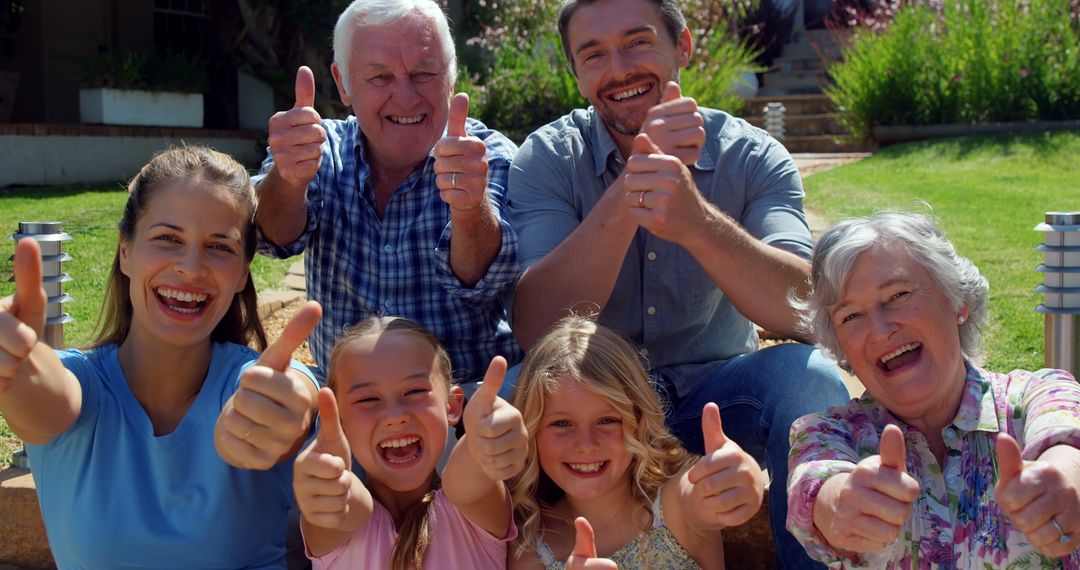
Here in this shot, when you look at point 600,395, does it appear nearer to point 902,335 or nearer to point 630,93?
point 902,335

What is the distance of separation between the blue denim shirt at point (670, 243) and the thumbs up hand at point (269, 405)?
1.00 m

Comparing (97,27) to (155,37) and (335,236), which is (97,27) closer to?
(155,37)

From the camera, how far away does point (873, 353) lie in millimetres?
2020

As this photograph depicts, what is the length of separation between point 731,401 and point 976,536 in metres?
0.77

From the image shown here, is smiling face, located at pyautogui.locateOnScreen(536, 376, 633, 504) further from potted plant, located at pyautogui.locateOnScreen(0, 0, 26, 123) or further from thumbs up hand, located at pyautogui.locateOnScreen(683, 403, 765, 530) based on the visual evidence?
potted plant, located at pyautogui.locateOnScreen(0, 0, 26, 123)

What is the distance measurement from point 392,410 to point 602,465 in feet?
1.55

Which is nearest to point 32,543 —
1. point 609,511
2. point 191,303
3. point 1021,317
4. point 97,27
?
point 191,303

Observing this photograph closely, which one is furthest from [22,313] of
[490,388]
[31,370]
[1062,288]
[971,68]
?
[971,68]

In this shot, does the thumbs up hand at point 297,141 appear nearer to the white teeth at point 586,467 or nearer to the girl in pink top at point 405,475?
the girl in pink top at point 405,475

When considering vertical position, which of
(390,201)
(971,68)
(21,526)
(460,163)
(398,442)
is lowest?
(21,526)

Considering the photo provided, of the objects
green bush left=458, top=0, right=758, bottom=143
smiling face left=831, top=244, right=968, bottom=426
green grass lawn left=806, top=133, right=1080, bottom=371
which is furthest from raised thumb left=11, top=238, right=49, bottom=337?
green bush left=458, top=0, right=758, bottom=143

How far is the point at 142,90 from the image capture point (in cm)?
929

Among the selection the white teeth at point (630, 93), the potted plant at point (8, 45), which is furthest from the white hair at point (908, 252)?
the potted plant at point (8, 45)

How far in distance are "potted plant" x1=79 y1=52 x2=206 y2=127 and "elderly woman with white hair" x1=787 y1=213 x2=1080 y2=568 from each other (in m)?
8.33
